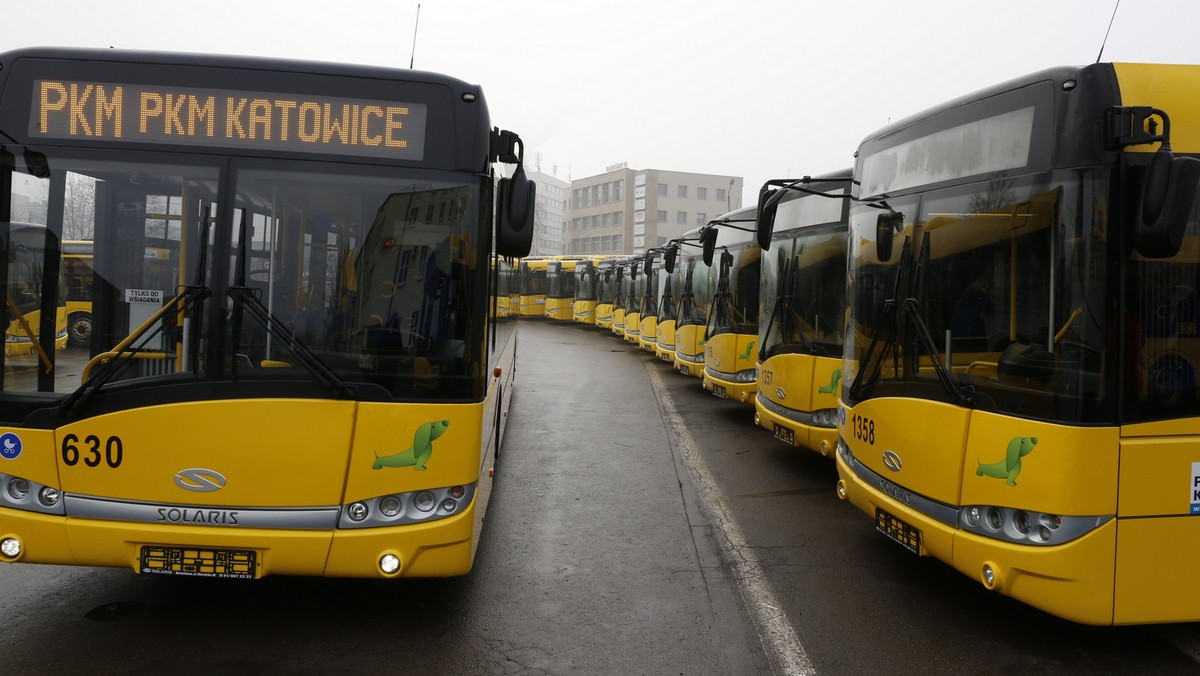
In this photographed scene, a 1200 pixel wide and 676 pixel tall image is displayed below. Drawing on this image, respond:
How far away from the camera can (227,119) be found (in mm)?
4113

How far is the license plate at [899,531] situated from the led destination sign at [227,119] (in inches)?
140

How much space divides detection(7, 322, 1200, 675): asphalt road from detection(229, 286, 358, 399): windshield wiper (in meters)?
1.38

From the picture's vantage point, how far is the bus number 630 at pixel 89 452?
3.99m

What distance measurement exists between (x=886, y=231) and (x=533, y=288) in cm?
3782

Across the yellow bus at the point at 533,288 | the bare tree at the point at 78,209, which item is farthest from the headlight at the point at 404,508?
the yellow bus at the point at 533,288

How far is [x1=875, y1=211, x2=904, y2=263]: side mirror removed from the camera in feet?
17.7

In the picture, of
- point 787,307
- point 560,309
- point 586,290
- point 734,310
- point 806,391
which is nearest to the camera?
point 806,391

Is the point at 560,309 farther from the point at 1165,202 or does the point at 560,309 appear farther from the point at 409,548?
the point at 1165,202

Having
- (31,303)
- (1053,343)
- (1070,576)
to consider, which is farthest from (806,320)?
(31,303)

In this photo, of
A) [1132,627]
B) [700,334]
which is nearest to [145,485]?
[1132,627]

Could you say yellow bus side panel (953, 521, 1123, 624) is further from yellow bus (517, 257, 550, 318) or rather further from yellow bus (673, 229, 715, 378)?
yellow bus (517, 257, 550, 318)

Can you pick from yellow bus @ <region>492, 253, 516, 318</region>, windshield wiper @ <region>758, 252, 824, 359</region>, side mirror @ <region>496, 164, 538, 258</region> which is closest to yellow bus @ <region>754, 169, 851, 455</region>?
windshield wiper @ <region>758, 252, 824, 359</region>

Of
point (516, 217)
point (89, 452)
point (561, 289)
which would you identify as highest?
point (561, 289)

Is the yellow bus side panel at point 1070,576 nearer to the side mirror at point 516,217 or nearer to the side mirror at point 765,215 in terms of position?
the side mirror at point 516,217
